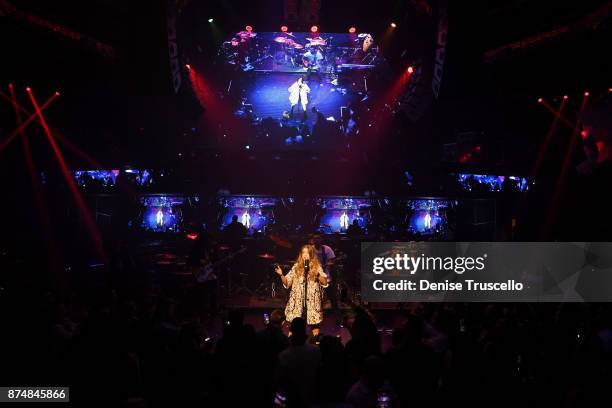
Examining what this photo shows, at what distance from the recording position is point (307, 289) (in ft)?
26.5

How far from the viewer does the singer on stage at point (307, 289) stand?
26.1 ft

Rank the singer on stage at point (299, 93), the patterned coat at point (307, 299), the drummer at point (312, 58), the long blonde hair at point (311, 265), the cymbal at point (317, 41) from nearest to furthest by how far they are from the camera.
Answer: the long blonde hair at point (311, 265) → the patterned coat at point (307, 299) → the cymbal at point (317, 41) → the drummer at point (312, 58) → the singer on stage at point (299, 93)

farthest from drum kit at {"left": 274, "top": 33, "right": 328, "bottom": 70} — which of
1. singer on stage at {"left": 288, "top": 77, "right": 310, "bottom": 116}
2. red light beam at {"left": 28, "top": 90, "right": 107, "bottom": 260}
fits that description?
red light beam at {"left": 28, "top": 90, "right": 107, "bottom": 260}

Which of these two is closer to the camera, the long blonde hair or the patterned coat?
the long blonde hair

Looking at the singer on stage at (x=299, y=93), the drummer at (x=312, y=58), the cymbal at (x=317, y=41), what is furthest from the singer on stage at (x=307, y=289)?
the cymbal at (x=317, y=41)

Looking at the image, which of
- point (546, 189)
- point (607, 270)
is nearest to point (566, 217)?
point (546, 189)

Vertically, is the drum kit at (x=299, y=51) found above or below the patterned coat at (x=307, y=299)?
above

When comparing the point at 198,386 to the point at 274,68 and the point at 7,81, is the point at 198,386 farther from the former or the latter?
the point at 274,68

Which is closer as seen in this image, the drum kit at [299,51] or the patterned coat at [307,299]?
the patterned coat at [307,299]

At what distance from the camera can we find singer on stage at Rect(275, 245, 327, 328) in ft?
26.1

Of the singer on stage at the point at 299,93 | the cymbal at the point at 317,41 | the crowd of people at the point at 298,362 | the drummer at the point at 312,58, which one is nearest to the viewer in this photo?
the crowd of people at the point at 298,362

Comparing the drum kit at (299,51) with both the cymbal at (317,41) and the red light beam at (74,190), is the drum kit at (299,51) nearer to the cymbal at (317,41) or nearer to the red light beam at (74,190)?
the cymbal at (317,41)

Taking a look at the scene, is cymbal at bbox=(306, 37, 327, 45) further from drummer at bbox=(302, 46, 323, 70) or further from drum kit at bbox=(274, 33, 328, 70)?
drummer at bbox=(302, 46, 323, 70)

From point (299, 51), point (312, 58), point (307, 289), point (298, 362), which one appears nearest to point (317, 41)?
point (312, 58)
